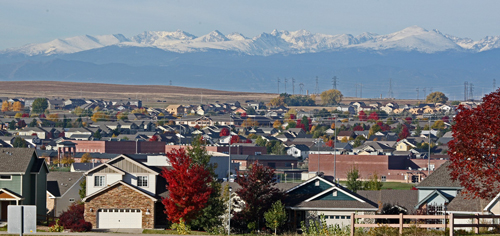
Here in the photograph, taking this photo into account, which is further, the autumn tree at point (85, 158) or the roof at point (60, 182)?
the autumn tree at point (85, 158)

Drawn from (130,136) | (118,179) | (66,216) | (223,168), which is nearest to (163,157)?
(118,179)

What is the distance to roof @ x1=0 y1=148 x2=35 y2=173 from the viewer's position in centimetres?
4653

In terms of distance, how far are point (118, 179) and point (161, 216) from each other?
350cm

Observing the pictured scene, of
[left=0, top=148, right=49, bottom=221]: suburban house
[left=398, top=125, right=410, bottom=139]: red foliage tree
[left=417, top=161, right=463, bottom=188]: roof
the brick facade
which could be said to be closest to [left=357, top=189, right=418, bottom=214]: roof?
[left=417, top=161, right=463, bottom=188]: roof

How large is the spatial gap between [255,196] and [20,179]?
14.2 meters

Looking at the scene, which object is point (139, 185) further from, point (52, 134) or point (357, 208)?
point (52, 134)

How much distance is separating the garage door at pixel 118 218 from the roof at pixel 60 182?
1436 cm

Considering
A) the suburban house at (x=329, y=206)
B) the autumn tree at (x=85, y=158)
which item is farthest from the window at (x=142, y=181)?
the autumn tree at (x=85, y=158)

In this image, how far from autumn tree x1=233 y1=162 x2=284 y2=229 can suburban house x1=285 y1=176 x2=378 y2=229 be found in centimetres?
137

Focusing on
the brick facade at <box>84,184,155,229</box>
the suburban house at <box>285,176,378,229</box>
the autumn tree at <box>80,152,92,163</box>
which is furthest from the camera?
the autumn tree at <box>80,152,92,163</box>

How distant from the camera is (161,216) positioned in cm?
4672

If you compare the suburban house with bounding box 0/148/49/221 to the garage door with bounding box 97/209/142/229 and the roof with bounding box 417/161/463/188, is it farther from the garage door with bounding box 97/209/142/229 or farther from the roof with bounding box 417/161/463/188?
the roof with bounding box 417/161/463/188

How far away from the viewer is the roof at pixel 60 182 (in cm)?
6029

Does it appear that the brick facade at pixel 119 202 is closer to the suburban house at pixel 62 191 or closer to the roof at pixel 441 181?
the suburban house at pixel 62 191
